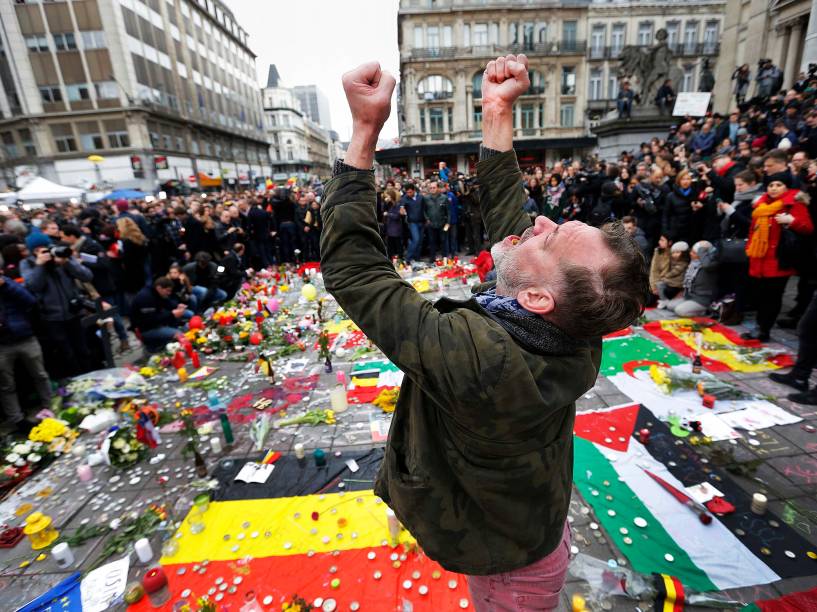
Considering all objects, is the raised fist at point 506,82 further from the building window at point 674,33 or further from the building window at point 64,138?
the building window at point 674,33

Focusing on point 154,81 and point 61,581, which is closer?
point 61,581

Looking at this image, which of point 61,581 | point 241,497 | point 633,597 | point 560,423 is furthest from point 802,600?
point 61,581

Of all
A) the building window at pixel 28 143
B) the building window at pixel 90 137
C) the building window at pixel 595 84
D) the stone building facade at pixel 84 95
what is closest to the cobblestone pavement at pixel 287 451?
the stone building facade at pixel 84 95

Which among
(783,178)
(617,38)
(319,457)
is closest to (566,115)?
(617,38)

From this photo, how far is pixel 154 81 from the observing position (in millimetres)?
37156

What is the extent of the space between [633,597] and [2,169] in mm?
47913

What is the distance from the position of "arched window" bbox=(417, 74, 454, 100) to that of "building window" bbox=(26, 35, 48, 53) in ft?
100

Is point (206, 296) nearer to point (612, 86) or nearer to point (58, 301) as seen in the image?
point (58, 301)

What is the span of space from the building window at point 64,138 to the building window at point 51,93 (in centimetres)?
199

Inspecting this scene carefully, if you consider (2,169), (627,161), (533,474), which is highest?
(2,169)

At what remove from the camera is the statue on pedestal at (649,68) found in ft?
52.6

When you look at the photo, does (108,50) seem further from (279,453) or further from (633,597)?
(633,597)

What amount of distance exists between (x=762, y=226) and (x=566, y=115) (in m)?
42.7

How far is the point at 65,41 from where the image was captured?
32.9 meters
